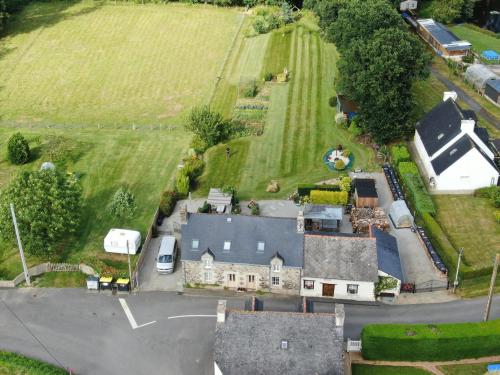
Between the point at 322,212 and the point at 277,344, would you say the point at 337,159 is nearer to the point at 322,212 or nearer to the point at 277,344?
the point at 322,212

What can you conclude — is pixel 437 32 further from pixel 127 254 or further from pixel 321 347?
pixel 321 347

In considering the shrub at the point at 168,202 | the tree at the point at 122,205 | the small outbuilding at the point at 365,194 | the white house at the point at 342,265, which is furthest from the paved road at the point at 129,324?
the small outbuilding at the point at 365,194

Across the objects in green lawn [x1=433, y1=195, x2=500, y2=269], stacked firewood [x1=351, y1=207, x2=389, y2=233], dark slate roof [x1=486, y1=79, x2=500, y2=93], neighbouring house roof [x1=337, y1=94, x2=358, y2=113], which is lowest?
dark slate roof [x1=486, y1=79, x2=500, y2=93]

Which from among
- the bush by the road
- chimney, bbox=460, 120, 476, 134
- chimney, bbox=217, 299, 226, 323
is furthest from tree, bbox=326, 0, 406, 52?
the bush by the road

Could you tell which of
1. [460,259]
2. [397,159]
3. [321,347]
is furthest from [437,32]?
[321,347]

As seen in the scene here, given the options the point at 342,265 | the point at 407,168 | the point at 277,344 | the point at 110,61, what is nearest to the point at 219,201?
the point at 342,265

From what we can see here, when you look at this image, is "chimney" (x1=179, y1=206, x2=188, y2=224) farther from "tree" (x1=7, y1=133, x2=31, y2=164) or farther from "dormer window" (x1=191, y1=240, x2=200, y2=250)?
"tree" (x1=7, y1=133, x2=31, y2=164)
